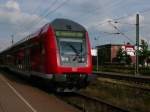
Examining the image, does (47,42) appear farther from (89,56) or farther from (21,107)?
(21,107)

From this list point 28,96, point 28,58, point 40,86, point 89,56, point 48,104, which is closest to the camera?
point 48,104

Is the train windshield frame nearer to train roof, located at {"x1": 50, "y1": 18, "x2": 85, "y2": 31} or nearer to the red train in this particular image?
the red train

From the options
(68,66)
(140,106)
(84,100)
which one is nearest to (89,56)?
(68,66)

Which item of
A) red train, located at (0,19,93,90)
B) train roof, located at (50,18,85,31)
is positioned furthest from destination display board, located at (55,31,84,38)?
train roof, located at (50,18,85,31)

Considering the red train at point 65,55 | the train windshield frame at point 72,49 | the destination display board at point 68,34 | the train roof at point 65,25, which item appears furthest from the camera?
the train roof at point 65,25

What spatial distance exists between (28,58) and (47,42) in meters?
6.40

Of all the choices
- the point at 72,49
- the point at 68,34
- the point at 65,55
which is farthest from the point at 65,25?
the point at 65,55

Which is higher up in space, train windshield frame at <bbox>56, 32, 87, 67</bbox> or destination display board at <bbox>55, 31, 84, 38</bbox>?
destination display board at <bbox>55, 31, 84, 38</bbox>

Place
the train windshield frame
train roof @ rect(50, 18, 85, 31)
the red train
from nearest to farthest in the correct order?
1. the red train
2. the train windshield frame
3. train roof @ rect(50, 18, 85, 31)

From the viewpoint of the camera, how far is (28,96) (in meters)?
17.4

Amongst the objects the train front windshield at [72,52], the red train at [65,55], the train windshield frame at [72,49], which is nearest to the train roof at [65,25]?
the red train at [65,55]

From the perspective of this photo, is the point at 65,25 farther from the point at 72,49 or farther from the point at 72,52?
the point at 72,52

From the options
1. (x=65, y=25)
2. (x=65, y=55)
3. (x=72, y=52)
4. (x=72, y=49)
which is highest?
(x=65, y=25)

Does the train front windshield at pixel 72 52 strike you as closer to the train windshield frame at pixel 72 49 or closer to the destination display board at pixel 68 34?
the train windshield frame at pixel 72 49
